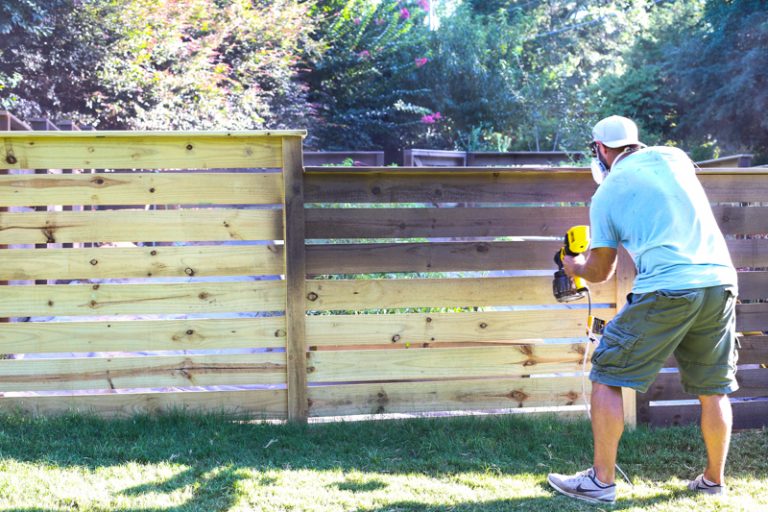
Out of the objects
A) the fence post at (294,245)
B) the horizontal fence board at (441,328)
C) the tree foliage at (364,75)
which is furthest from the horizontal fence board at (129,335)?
the tree foliage at (364,75)

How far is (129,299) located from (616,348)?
257 centimetres

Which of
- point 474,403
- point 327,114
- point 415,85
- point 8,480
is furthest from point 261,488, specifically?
point 415,85

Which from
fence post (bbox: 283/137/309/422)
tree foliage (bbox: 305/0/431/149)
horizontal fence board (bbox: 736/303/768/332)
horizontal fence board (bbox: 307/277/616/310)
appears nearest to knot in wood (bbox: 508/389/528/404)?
horizontal fence board (bbox: 307/277/616/310)

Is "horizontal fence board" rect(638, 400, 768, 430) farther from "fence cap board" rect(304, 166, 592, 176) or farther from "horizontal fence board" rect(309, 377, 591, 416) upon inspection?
"fence cap board" rect(304, 166, 592, 176)

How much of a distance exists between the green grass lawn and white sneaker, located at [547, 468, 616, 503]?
0.05 metres

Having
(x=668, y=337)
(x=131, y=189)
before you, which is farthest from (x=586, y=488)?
(x=131, y=189)

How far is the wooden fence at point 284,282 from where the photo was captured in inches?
168

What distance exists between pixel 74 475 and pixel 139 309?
3.26ft

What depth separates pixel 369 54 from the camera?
17250 millimetres

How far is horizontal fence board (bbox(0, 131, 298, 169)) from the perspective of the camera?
4.26m

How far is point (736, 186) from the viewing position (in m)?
4.59

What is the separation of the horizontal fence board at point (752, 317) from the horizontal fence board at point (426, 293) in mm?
1138

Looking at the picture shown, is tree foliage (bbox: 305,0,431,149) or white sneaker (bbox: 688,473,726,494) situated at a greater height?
tree foliage (bbox: 305,0,431,149)

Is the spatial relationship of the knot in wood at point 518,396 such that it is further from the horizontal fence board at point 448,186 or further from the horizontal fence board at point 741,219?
the horizontal fence board at point 741,219
